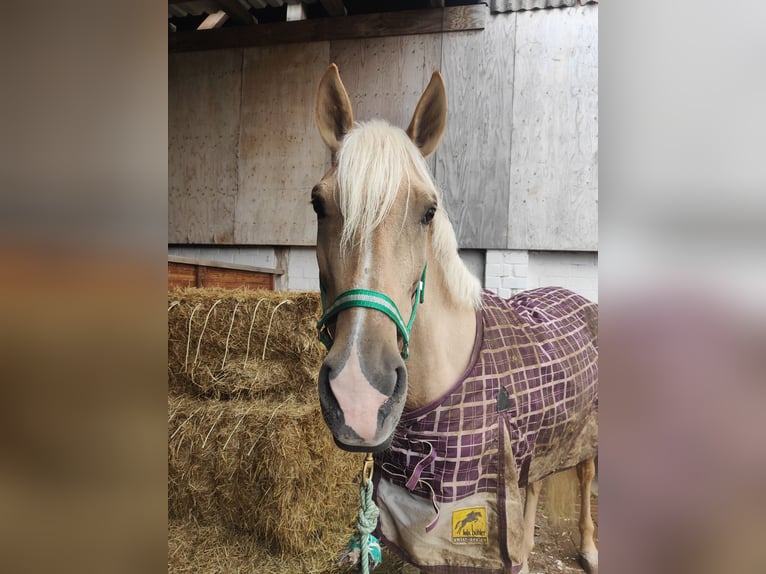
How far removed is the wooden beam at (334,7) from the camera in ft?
2.73

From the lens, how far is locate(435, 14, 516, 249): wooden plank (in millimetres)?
735

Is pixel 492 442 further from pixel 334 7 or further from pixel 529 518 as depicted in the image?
pixel 334 7

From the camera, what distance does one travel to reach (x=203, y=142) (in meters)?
0.92

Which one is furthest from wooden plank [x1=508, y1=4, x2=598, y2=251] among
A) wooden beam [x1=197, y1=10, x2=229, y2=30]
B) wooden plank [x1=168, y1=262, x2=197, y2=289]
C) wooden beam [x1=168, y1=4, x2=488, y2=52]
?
wooden plank [x1=168, y1=262, x2=197, y2=289]

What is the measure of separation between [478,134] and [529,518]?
732 mm

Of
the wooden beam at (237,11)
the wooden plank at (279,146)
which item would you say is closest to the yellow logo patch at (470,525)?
the wooden plank at (279,146)

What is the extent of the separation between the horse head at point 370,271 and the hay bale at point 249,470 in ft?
1.49

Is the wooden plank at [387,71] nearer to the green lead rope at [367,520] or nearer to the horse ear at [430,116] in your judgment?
the horse ear at [430,116]

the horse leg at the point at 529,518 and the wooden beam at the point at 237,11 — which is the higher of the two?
Result: the wooden beam at the point at 237,11
